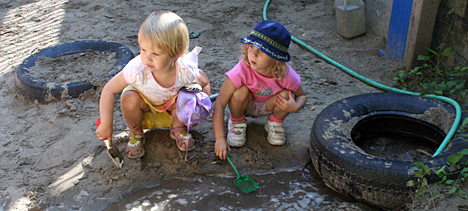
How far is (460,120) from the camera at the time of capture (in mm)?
2121

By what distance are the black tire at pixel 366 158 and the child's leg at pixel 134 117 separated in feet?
3.58

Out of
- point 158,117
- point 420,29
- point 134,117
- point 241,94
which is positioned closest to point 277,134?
point 241,94

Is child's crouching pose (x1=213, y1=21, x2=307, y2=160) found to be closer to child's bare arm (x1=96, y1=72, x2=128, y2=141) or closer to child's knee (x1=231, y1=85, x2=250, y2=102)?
child's knee (x1=231, y1=85, x2=250, y2=102)

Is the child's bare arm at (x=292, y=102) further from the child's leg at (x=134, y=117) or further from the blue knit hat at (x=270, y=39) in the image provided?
the child's leg at (x=134, y=117)

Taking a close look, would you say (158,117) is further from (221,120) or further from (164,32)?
(164,32)

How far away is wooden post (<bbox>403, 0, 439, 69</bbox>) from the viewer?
3.02 meters

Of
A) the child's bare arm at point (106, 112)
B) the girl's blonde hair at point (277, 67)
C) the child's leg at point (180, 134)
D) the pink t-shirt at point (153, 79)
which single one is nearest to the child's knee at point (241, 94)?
the girl's blonde hair at point (277, 67)

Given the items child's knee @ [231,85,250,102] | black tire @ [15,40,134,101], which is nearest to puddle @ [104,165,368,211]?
child's knee @ [231,85,250,102]

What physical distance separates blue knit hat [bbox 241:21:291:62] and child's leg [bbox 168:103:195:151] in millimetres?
686

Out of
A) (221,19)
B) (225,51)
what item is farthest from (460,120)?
(221,19)

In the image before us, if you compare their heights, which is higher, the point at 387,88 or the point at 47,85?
the point at 47,85

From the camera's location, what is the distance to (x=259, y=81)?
2.40 meters

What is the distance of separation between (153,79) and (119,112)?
0.84 m

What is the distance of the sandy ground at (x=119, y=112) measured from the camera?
2.29 meters
